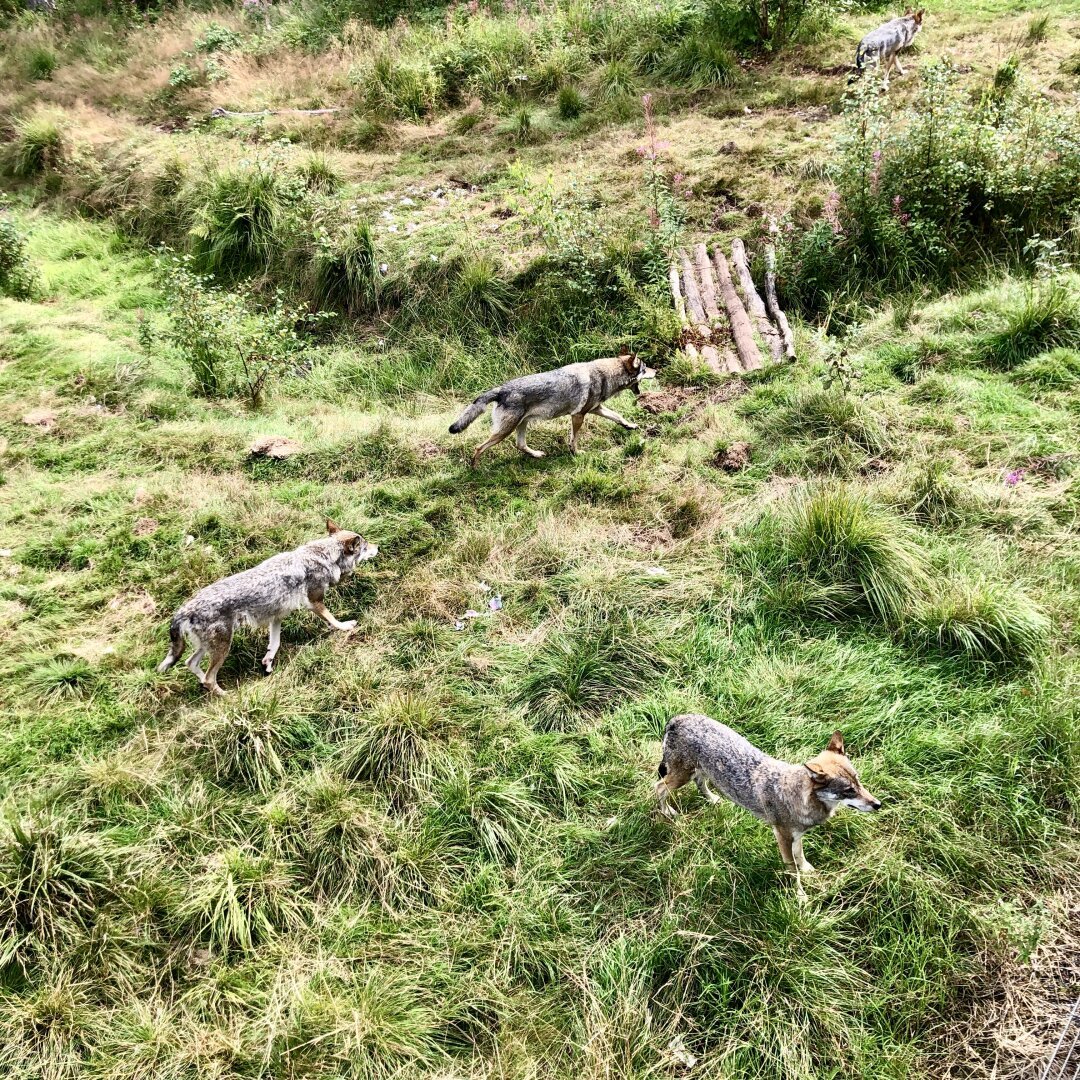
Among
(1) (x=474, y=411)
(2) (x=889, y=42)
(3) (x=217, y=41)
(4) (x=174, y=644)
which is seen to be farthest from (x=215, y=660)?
(3) (x=217, y=41)

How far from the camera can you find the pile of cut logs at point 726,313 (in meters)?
8.16

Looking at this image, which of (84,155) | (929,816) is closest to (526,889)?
(929,816)

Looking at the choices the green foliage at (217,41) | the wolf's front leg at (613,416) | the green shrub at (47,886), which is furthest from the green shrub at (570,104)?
the green shrub at (47,886)

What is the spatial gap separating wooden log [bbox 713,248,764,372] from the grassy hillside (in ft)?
1.32

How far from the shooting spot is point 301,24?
1577cm

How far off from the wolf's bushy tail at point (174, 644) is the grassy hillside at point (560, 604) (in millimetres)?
228

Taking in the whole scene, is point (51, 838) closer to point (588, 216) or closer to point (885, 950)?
point (885, 950)

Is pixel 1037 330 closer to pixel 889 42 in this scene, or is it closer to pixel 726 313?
pixel 726 313

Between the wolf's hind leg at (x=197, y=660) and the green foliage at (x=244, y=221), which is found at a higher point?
the green foliage at (x=244, y=221)

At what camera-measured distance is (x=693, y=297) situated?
8.92m

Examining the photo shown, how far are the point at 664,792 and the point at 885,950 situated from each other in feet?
4.31

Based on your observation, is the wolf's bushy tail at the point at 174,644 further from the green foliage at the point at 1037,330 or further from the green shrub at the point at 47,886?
Answer: the green foliage at the point at 1037,330

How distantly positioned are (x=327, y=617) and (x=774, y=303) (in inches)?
242

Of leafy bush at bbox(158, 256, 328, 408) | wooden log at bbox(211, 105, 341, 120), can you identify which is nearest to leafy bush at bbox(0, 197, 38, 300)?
leafy bush at bbox(158, 256, 328, 408)
